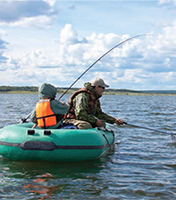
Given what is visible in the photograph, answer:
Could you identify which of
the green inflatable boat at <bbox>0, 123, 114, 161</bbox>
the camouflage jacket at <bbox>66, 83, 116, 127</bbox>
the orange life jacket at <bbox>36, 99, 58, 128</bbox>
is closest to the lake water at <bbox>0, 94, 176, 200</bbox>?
the green inflatable boat at <bbox>0, 123, 114, 161</bbox>

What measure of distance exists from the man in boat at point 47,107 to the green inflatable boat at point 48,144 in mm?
265

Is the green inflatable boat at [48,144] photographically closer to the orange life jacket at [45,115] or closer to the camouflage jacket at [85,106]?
the orange life jacket at [45,115]

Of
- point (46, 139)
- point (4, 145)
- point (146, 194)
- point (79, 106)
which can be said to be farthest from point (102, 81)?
point (146, 194)

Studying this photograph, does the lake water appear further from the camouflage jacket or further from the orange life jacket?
the camouflage jacket

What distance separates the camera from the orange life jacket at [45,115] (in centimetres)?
696

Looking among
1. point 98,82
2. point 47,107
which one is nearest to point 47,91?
point 47,107

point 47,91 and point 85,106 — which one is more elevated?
point 47,91

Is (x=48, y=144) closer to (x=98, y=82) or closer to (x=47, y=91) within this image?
(x=47, y=91)

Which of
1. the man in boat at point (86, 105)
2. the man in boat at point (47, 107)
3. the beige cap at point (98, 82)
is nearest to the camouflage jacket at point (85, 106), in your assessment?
the man in boat at point (86, 105)

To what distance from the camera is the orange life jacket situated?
6.96 m

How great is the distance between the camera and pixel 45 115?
705cm

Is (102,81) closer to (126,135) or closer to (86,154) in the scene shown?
(86,154)

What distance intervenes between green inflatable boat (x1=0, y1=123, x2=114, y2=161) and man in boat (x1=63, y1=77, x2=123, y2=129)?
56 centimetres

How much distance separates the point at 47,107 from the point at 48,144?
76cm
